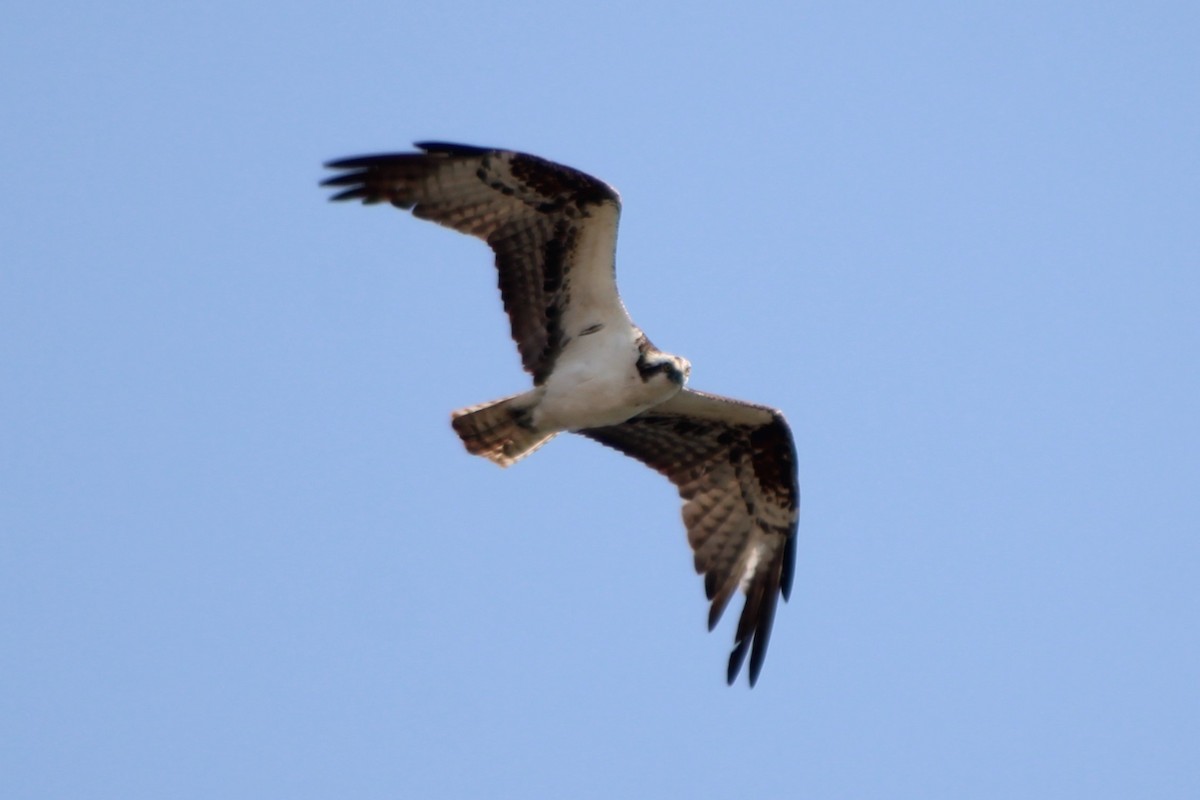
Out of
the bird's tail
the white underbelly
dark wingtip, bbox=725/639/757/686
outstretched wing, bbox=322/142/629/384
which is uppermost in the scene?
outstretched wing, bbox=322/142/629/384

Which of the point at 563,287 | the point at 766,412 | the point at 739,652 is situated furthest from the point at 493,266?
the point at 739,652

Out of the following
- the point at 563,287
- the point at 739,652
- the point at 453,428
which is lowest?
the point at 739,652

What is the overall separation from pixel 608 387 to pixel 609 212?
1.07 metres

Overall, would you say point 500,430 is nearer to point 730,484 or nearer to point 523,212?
point 523,212

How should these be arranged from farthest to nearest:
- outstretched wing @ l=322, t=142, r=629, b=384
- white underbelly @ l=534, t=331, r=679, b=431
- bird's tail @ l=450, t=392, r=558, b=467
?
1. bird's tail @ l=450, t=392, r=558, b=467
2. white underbelly @ l=534, t=331, r=679, b=431
3. outstretched wing @ l=322, t=142, r=629, b=384

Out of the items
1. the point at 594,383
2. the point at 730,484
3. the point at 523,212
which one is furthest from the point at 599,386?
the point at 730,484

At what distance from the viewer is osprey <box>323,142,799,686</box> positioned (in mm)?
10352

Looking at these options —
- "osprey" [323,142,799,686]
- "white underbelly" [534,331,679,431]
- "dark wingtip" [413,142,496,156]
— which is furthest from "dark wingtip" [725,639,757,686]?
"dark wingtip" [413,142,496,156]

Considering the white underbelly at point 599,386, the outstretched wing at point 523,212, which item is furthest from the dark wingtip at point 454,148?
the white underbelly at point 599,386

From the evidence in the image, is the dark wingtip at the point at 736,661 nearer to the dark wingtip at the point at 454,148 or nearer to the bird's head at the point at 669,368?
the bird's head at the point at 669,368

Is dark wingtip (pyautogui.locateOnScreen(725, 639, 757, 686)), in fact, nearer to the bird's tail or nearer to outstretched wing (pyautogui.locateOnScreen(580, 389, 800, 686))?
outstretched wing (pyautogui.locateOnScreen(580, 389, 800, 686))

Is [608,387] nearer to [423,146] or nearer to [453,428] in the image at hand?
[453,428]

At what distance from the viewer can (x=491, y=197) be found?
10445 millimetres

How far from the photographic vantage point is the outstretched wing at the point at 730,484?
11.6 m
